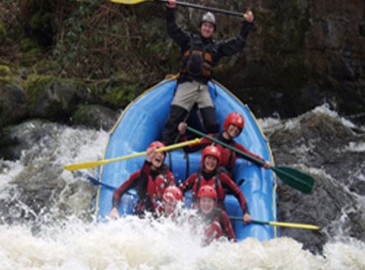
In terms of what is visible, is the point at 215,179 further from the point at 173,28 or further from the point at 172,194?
the point at 173,28

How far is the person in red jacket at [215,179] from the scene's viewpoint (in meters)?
4.23

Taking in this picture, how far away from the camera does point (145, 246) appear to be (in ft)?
11.4

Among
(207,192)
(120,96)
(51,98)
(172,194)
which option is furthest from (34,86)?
(207,192)

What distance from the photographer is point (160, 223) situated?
3793mm

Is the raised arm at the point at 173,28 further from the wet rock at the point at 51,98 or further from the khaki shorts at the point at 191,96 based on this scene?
the wet rock at the point at 51,98

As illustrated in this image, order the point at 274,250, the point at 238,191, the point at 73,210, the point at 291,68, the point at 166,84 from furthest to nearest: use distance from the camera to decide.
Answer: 1. the point at 291,68
2. the point at 166,84
3. the point at 73,210
4. the point at 238,191
5. the point at 274,250

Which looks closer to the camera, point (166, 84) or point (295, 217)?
point (295, 217)

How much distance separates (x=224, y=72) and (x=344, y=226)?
7.89ft

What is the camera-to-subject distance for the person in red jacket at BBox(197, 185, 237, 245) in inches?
152

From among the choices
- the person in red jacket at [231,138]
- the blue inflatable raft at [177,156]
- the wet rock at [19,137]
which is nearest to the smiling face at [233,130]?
the person in red jacket at [231,138]

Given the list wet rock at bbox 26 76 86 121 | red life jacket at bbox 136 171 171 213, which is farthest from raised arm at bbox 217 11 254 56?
wet rock at bbox 26 76 86 121

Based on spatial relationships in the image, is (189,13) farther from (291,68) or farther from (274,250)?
(274,250)

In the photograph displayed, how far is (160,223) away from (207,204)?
1.13 feet

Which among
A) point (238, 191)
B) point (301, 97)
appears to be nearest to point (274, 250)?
point (238, 191)
